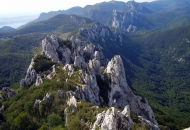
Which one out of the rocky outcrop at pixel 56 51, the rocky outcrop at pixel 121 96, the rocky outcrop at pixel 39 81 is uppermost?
the rocky outcrop at pixel 56 51

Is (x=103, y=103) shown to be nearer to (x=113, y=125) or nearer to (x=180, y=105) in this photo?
(x=113, y=125)

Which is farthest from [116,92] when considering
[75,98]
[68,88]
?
[75,98]

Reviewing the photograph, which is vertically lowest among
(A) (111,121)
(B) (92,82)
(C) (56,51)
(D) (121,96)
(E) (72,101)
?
(D) (121,96)

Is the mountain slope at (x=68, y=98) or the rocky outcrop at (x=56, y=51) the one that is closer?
the mountain slope at (x=68, y=98)

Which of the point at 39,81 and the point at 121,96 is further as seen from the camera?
the point at 121,96

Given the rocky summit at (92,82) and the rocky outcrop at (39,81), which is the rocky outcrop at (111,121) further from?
the rocky outcrop at (39,81)

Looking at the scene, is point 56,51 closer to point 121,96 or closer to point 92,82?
point 92,82

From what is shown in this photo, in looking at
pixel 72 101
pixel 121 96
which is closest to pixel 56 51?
pixel 121 96

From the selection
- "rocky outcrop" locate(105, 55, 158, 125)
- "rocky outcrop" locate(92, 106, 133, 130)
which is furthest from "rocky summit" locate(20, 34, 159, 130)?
"rocky outcrop" locate(92, 106, 133, 130)

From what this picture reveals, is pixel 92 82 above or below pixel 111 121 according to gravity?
below

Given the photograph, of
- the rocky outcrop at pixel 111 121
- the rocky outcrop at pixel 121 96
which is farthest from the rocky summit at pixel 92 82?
the rocky outcrop at pixel 111 121

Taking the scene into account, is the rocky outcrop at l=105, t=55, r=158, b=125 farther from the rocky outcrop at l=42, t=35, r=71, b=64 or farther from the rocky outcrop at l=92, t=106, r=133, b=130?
the rocky outcrop at l=92, t=106, r=133, b=130
